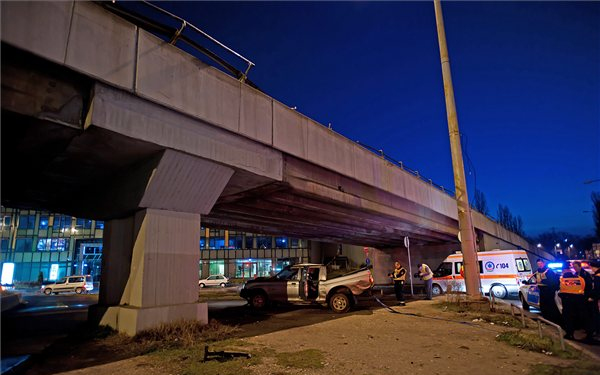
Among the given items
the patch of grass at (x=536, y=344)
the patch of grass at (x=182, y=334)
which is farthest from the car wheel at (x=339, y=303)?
the patch of grass at (x=536, y=344)

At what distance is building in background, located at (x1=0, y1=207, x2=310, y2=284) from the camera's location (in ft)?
Result: 175

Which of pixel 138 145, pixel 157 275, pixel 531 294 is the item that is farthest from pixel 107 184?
pixel 531 294

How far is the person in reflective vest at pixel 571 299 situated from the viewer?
809 cm

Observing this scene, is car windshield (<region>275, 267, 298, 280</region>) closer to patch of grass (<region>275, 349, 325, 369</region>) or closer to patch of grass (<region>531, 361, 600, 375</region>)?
patch of grass (<region>275, 349, 325, 369</region>)

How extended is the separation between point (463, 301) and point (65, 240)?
5740cm

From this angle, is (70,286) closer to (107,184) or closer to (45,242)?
(45,242)

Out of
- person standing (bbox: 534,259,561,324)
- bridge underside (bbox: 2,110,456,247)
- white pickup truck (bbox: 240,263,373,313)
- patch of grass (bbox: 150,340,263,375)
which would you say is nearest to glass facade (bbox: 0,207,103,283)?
bridge underside (bbox: 2,110,456,247)

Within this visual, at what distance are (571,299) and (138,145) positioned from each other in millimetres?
9729

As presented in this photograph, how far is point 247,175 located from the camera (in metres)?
10.1

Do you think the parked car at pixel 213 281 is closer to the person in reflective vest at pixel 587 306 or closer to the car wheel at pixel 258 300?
the car wheel at pixel 258 300

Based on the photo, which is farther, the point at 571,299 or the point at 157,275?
the point at 157,275

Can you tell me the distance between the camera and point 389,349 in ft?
24.0

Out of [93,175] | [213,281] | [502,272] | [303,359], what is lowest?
[213,281]

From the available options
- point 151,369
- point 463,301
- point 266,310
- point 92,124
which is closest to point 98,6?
point 92,124
